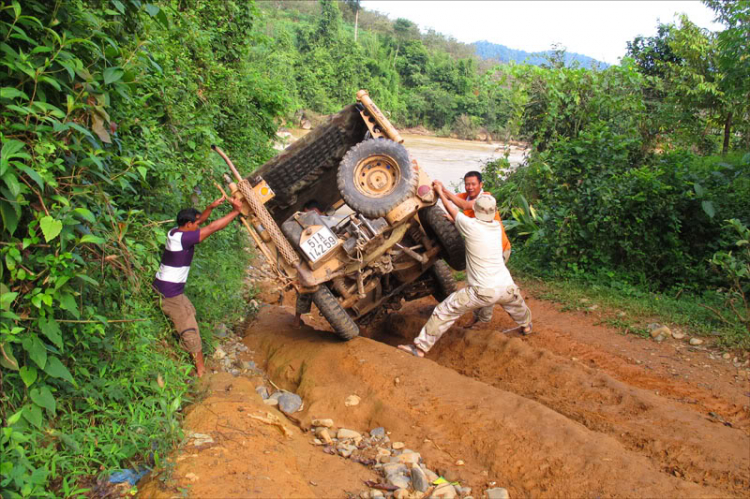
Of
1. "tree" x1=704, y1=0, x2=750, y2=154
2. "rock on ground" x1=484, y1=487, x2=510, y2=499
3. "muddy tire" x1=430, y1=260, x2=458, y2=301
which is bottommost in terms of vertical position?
"rock on ground" x1=484, y1=487, x2=510, y2=499

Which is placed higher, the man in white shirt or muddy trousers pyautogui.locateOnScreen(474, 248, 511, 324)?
the man in white shirt

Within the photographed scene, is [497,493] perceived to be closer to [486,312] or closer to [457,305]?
[457,305]

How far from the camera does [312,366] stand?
561cm

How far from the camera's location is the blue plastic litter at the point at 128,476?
3.31m

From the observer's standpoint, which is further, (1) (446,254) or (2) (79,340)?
(1) (446,254)

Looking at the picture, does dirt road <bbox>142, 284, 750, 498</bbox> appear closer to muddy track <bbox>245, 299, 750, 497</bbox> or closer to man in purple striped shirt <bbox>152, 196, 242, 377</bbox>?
muddy track <bbox>245, 299, 750, 497</bbox>

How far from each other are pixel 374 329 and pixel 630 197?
4.06m

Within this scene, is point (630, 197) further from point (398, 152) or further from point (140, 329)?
point (140, 329)

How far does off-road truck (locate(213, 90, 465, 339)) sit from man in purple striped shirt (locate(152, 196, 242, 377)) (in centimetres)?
63

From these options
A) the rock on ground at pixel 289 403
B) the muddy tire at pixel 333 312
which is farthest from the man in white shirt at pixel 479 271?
the rock on ground at pixel 289 403

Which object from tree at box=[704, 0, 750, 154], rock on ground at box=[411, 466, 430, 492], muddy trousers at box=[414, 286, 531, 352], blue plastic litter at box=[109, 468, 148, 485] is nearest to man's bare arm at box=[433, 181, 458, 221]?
muddy trousers at box=[414, 286, 531, 352]

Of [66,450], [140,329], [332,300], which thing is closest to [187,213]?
[140,329]

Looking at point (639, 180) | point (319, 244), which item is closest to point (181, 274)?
point (319, 244)

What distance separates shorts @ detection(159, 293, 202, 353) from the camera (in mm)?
5078
